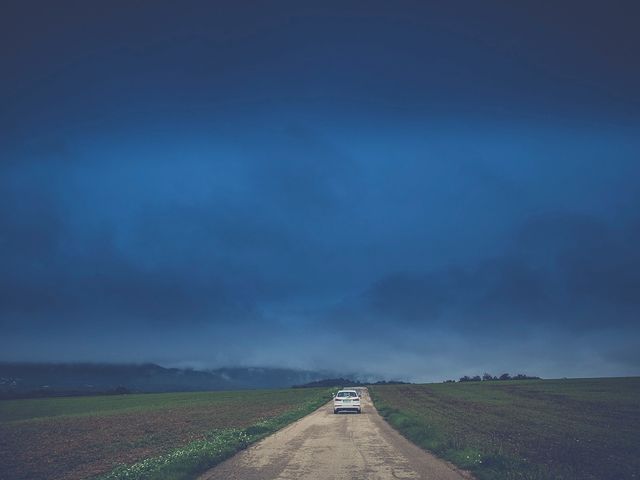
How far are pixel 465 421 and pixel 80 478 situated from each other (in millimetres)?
23718

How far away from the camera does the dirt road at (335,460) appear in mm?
14734

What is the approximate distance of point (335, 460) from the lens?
17.5 meters

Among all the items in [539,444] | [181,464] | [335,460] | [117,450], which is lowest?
[117,450]

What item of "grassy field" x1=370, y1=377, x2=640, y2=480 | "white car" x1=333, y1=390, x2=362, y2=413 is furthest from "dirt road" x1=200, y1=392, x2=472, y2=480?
"white car" x1=333, y1=390, x2=362, y2=413

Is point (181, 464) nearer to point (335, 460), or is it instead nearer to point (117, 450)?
point (335, 460)

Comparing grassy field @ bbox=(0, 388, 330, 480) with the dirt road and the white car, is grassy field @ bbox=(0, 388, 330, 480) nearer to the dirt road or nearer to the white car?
the dirt road

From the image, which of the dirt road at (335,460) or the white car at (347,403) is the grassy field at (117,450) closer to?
the dirt road at (335,460)

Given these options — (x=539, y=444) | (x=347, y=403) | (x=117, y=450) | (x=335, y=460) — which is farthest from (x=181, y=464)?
(x=347, y=403)

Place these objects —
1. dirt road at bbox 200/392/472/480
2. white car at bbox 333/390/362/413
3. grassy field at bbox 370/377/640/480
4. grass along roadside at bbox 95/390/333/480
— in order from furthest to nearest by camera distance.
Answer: white car at bbox 333/390/362/413
grassy field at bbox 370/377/640/480
grass along roadside at bbox 95/390/333/480
dirt road at bbox 200/392/472/480

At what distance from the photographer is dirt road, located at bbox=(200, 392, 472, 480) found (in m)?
14.7

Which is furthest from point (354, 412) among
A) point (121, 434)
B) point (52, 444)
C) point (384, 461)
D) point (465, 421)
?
point (384, 461)

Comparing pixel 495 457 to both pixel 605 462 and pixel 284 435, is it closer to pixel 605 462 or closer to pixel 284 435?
pixel 605 462

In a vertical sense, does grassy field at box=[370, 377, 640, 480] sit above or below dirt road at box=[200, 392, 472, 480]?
above

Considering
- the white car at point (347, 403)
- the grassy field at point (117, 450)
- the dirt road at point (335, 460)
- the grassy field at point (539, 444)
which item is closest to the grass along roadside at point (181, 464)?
the grassy field at point (117, 450)
